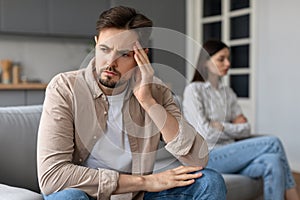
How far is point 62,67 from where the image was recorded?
4.68 meters

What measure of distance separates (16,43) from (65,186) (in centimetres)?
340

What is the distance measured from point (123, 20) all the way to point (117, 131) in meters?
0.39

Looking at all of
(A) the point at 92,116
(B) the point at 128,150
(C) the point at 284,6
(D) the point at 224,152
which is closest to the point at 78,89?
(A) the point at 92,116

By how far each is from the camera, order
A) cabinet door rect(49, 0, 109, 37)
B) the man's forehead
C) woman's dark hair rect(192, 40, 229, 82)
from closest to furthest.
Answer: the man's forehead
woman's dark hair rect(192, 40, 229, 82)
cabinet door rect(49, 0, 109, 37)

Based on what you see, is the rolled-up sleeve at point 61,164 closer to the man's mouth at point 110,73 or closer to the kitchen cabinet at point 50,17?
the man's mouth at point 110,73

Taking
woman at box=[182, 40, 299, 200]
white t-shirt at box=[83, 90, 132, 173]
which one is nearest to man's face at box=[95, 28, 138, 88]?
white t-shirt at box=[83, 90, 132, 173]

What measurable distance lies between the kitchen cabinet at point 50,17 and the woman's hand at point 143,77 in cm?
296

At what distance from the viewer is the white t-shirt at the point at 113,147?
1457mm

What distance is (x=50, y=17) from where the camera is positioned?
14.0 ft

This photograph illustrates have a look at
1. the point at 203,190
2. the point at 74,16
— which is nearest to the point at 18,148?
the point at 203,190

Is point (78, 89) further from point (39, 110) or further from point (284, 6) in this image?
point (284, 6)

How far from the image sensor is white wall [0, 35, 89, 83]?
4.35 m

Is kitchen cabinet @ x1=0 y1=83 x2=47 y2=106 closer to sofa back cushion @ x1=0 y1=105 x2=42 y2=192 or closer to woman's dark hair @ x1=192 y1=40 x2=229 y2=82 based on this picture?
woman's dark hair @ x1=192 y1=40 x2=229 y2=82

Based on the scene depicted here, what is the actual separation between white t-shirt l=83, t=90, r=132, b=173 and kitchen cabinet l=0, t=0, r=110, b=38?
2.92 metres
